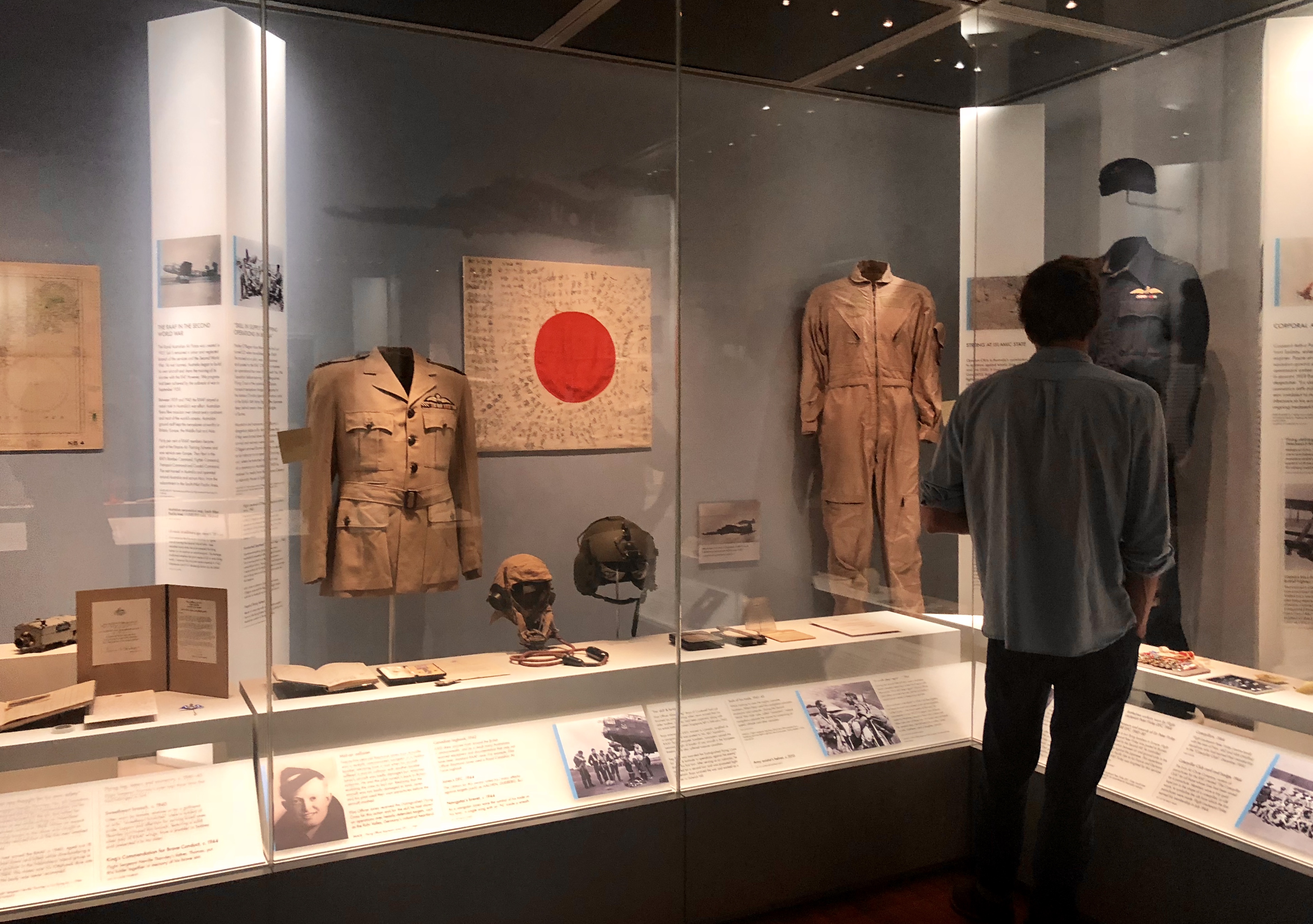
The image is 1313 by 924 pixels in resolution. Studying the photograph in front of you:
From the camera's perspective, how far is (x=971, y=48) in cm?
284

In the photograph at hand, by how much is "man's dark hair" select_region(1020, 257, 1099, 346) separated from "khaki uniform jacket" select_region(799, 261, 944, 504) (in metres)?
0.45

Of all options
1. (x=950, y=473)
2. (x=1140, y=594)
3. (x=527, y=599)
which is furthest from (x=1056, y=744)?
(x=527, y=599)

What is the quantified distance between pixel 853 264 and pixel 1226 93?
1048 millimetres

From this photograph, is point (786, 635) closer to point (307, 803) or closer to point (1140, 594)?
point (1140, 594)

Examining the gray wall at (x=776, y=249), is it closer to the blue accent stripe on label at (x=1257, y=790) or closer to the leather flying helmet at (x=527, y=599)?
the leather flying helmet at (x=527, y=599)

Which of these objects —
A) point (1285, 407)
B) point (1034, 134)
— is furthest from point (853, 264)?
point (1285, 407)

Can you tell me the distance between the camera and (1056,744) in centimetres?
227

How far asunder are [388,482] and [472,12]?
133 centimetres

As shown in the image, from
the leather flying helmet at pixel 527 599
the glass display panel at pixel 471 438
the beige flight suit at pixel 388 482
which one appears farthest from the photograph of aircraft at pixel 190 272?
the leather flying helmet at pixel 527 599

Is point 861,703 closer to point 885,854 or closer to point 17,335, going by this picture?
point 885,854

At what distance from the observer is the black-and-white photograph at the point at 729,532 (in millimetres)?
2850

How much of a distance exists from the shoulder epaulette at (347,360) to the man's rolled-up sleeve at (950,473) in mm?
1508

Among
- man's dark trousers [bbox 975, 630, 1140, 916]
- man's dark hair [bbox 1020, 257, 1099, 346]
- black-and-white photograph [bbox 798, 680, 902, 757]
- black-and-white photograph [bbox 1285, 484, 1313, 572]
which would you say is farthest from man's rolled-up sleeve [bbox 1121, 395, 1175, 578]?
black-and-white photograph [bbox 798, 680, 902, 757]

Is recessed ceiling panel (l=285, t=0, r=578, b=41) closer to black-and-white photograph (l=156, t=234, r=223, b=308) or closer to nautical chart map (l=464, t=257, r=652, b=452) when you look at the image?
nautical chart map (l=464, t=257, r=652, b=452)
